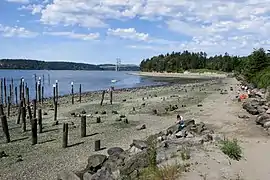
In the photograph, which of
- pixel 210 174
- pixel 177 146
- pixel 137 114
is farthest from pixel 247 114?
pixel 210 174

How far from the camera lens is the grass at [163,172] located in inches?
510

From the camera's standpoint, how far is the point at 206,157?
51.1ft

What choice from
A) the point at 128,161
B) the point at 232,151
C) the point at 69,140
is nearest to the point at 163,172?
the point at 128,161

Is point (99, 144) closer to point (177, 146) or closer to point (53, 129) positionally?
point (177, 146)

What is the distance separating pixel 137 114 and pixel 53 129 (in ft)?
33.8

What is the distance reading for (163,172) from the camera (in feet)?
43.5

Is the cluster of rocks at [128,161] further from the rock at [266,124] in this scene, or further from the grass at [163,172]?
the rock at [266,124]

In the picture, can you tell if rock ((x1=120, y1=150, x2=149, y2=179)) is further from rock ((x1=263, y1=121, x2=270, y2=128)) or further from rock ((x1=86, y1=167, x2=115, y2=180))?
rock ((x1=263, y1=121, x2=270, y2=128))

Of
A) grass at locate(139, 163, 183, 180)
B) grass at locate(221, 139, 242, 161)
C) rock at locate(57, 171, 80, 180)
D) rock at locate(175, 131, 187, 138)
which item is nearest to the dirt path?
grass at locate(221, 139, 242, 161)

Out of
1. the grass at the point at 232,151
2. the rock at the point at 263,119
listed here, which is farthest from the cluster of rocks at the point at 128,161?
the rock at the point at 263,119

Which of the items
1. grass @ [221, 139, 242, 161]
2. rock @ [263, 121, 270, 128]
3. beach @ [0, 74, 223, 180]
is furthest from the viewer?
rock @ [263, 121, 270, 128]

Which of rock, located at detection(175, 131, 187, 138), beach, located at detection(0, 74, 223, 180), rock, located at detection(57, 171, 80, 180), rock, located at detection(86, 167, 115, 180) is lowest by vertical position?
beach, located at detection(0, 74, 223, 180)

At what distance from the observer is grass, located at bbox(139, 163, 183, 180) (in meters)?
12.9

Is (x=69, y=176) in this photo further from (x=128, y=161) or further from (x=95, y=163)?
(x=95, y=163)
